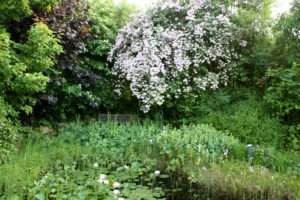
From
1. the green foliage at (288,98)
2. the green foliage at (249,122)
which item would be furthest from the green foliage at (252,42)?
the green foliage at (288,98)

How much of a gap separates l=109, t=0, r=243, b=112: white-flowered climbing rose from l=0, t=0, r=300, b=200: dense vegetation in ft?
0.08

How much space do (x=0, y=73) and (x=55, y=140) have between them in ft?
4.91

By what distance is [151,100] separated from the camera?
7273mm

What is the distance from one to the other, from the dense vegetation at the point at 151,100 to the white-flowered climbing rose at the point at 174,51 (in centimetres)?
3

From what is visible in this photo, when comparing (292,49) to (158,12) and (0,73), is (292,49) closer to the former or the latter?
(158,12)

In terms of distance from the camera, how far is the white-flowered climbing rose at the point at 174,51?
7332mm

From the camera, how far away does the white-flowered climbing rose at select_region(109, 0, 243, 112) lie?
733 cm

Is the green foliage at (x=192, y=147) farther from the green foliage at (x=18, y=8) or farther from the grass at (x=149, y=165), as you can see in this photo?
the green foliage at (x=18, y=8)

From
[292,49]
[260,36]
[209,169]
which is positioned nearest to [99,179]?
[209,169]

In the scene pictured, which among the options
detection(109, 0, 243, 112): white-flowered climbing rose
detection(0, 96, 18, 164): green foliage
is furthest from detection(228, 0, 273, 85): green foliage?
detection(0, 96, 18, 164): green foliage

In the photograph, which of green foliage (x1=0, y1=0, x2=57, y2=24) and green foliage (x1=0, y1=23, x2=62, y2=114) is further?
green foliage (x1=0, y1=0, x2=57, y2=24)

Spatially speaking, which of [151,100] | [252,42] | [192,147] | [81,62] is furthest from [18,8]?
[252,42]

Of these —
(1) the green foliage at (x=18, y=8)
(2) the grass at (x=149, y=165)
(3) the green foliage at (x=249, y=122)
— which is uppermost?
(1) the green foliage at (x=18, y=8)

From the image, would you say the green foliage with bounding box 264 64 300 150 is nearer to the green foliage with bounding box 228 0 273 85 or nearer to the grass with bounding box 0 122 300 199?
the green foliage with bounding box 228 0 273 85
